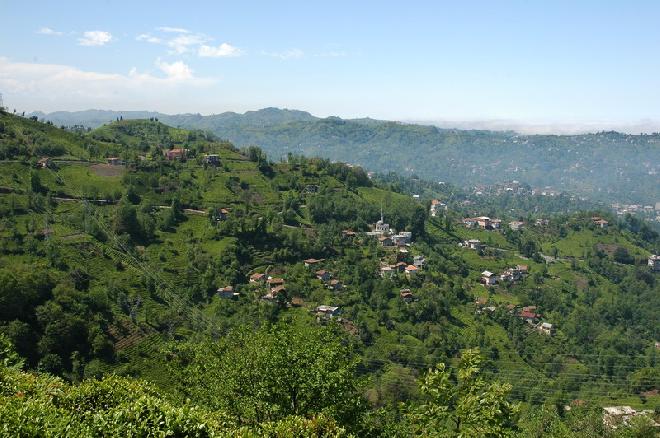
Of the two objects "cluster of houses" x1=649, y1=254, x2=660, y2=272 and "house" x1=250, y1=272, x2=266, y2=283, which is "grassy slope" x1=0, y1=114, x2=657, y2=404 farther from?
"house" x1=250, y1=272, x2=266, y2=283

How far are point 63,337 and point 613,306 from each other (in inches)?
3091

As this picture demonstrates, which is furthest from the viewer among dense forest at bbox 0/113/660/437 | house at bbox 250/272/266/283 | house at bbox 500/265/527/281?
house at bbox 500/265/527/281

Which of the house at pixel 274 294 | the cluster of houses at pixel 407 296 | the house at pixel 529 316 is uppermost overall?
the house at pixel 274 294

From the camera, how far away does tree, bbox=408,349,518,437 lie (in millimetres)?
12523

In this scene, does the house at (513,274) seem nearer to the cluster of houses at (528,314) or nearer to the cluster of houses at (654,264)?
the cluster of houses at (528,314)

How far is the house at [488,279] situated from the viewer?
3266 inches

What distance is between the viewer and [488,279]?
8306 cm

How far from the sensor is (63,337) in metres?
38.8

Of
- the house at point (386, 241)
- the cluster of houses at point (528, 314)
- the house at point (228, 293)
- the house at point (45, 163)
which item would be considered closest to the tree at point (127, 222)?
the house at point (228, 293)

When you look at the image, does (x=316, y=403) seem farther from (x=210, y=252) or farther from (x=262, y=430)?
(x=210, y=252)

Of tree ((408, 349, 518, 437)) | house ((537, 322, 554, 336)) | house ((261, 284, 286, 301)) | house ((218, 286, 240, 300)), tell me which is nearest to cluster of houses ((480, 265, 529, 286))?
house ((537, 322, 554, 336))

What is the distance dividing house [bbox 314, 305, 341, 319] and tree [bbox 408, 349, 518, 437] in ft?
147

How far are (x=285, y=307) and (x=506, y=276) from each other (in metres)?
43.5

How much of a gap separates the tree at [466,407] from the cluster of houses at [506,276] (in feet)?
238
